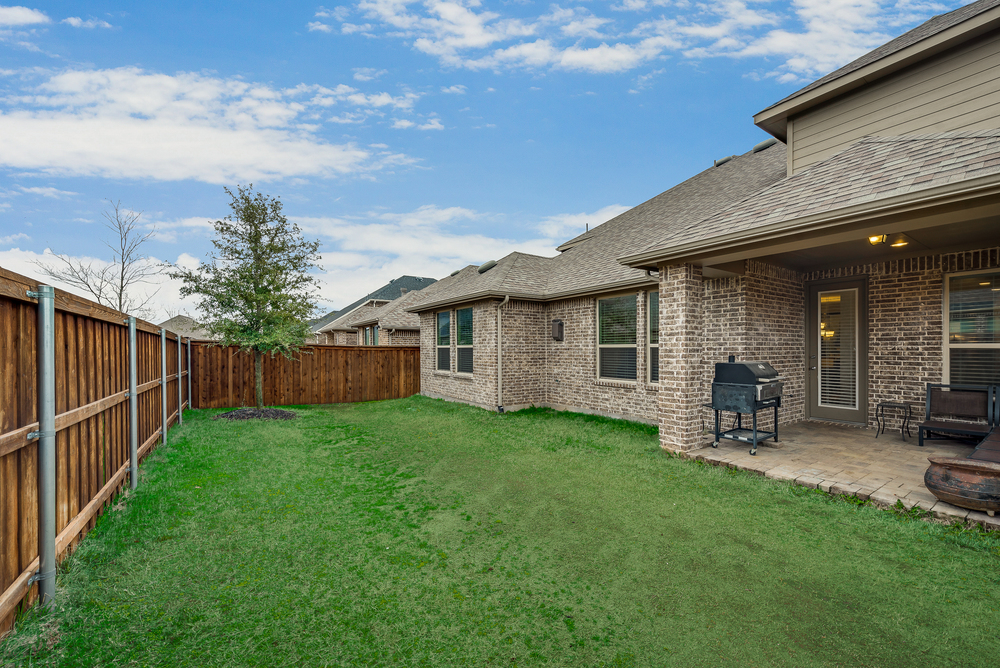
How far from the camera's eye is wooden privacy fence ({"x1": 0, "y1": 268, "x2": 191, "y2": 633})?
204cm

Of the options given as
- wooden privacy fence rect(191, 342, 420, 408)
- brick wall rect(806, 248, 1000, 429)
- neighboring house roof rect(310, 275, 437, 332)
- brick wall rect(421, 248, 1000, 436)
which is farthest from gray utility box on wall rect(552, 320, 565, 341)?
neighboring house roof rect(310, 275, 437, 332)

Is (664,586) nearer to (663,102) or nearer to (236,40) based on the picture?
(236,40)

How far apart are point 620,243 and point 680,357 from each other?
551cm

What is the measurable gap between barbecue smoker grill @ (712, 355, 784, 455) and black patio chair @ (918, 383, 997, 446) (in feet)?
6.31

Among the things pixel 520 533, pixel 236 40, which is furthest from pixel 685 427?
pixel 236 40

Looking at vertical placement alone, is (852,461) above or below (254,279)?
below

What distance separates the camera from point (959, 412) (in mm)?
5520

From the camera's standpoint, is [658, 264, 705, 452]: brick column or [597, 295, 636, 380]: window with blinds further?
[597, 295, 636, 380]: window with blinds

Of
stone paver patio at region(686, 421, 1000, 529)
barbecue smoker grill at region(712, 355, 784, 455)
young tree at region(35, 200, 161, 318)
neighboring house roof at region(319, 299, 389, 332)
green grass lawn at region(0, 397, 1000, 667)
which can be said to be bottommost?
green grass lawn at region(0, 397, 1000, 667)

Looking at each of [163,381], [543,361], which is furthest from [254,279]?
[543,361]

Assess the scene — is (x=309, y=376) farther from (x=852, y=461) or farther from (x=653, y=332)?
(x=852, y=461)

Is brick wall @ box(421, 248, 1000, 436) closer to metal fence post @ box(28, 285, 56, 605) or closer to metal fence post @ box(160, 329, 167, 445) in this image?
metal fence post @ box(28, 285, 56, 605)

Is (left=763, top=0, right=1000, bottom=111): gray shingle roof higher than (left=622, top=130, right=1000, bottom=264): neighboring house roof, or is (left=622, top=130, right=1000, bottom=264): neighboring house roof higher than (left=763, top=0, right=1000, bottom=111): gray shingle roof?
(left=763, top=0, right=1000, bottom=111): gray shingle roof

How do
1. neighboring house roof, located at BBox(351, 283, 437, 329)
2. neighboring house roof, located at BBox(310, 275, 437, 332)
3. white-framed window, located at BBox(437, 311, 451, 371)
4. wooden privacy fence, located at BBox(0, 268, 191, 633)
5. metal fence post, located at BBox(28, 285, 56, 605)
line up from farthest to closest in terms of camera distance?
neighboring house roof, located at BBox(310, 275, 437, 332) → neighboring house roof, located at BBox(351, 283, 437, 329) → white-framed window, located at BBox(437, 311, 451, 371) → metal fence post, located at BBox(28, 285, 56, 605) → wooden privacy fence, located at BBox(0, 268, 191, 633)
